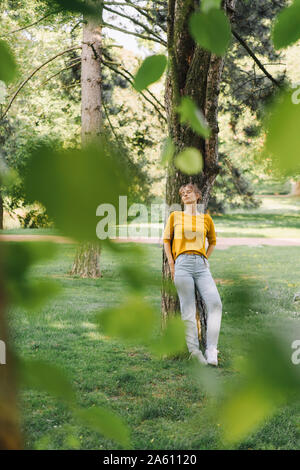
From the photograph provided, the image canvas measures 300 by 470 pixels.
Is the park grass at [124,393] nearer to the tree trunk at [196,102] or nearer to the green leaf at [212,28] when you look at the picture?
the tree trunk at [196,102]

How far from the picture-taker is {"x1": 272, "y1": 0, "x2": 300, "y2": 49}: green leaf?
0.42m

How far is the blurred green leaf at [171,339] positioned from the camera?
1.48 feet

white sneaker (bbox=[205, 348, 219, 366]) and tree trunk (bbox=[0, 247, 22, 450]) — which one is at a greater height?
tree trunk (bbox=[0, 247, 22, 450])

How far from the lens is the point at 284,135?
12.1 inches

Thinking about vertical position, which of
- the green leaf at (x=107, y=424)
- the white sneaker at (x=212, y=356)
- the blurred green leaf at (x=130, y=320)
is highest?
the blurred green leaf at (x=130, y=320)

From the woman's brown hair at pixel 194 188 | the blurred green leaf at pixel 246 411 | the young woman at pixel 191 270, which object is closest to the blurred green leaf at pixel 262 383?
the blurred green leaf at pixel 246 411

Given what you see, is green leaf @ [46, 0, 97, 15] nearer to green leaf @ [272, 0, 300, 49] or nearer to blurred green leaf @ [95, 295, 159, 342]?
green leaf @ [272, 0, 300, 49]

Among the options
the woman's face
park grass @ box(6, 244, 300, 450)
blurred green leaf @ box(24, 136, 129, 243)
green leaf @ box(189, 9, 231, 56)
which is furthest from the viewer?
the woman's face

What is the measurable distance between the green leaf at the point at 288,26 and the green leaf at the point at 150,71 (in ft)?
0.35

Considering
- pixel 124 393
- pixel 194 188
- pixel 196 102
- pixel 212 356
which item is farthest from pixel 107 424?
pixel 212 356

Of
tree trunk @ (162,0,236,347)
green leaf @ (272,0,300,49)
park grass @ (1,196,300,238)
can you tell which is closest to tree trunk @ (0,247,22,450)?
green leaf @ (272,0,300,49)

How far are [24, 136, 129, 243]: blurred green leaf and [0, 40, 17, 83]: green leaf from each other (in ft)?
0.71

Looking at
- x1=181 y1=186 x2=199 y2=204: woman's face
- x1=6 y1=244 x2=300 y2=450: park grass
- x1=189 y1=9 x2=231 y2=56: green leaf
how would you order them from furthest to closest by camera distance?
x1=181 y1=186 x2=199 y2=204: woman's face
x1=6 y1=244 x2=300 y2=450: park grass
x1=189 y1=9 x2=231 y2=56: green leaf

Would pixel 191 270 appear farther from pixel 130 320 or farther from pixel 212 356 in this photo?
pixel 130 320
